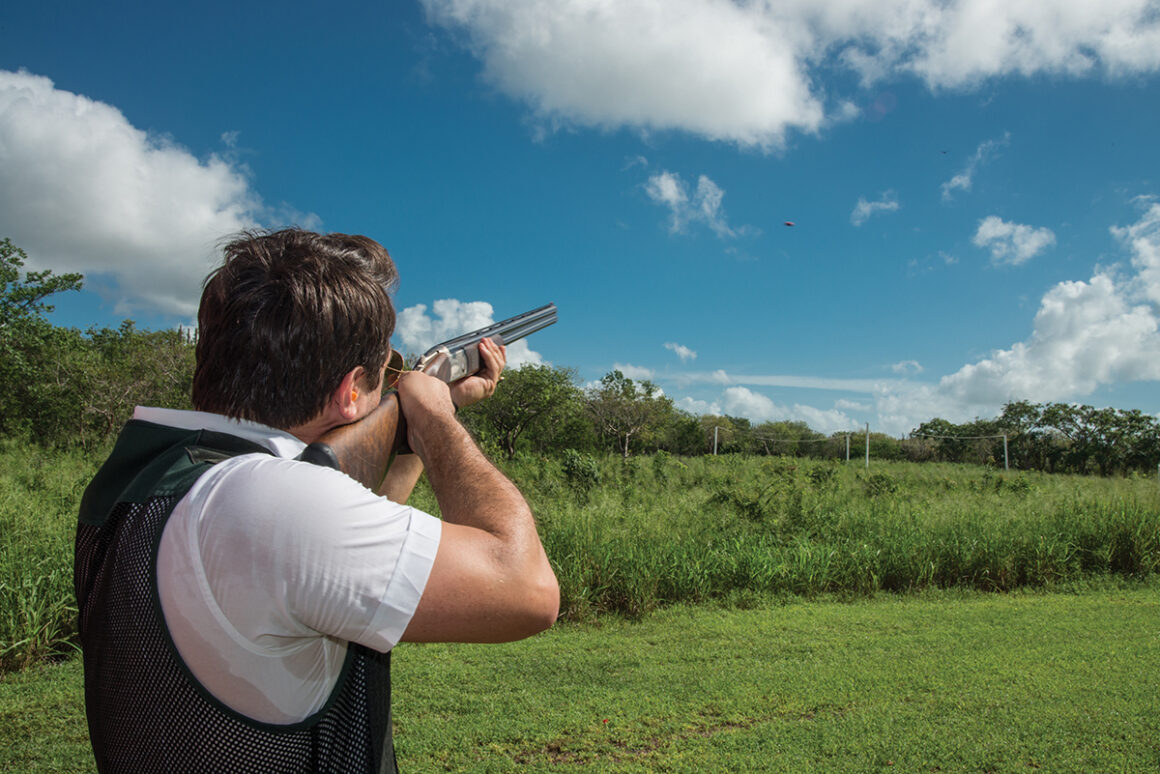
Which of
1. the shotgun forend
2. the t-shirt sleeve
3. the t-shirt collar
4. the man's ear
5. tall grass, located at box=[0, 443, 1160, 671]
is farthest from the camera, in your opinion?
tall grass, located at box=[0, 443, 1160, 671]

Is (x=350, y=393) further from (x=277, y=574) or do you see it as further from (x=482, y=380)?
(x=482, y=380)

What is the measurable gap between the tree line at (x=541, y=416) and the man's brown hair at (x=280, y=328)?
48.0 ft

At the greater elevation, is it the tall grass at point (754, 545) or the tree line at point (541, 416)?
the tree line at point (541, 416)

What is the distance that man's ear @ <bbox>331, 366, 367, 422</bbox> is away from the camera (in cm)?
131

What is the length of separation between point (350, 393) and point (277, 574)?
18.2 inches

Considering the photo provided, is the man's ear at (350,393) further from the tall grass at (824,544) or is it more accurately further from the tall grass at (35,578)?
the tall grass at (824,544)

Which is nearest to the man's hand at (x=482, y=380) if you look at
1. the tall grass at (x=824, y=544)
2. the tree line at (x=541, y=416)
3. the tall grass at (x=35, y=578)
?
the tall grass at (x=824, y=544)

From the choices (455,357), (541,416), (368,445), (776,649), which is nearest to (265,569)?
(368,445)

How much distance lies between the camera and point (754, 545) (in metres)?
7.55

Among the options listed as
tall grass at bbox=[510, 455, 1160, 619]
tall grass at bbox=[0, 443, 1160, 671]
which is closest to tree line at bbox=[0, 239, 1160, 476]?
tall grass at bbox=[0, 443, 1160, 671]

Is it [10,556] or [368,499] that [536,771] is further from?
[10,556]

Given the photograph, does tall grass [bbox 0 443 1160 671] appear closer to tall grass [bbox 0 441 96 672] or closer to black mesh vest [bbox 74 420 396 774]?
tall grass [bbox 0 441 96 672]

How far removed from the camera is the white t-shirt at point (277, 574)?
0.94 metres

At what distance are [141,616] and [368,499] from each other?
343 mm
